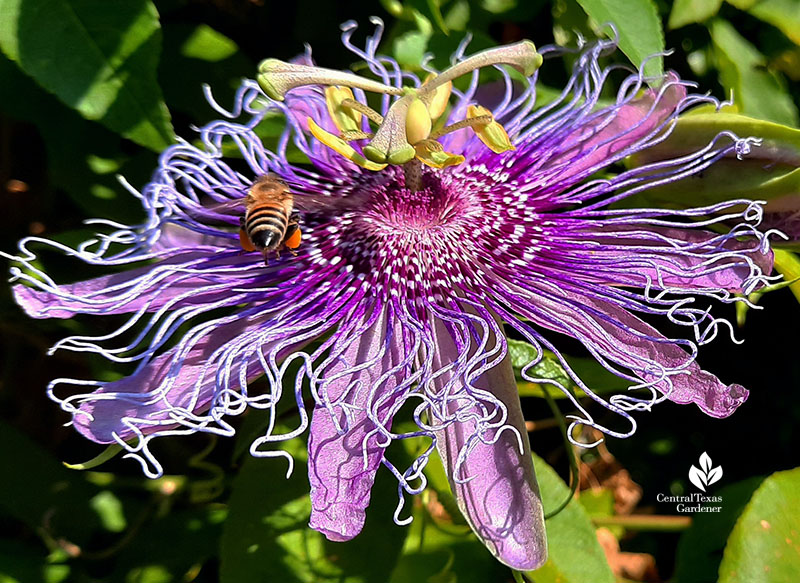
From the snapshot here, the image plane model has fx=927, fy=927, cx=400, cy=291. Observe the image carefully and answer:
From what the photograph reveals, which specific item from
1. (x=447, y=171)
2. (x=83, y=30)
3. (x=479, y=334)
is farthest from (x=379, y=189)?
(x=83, y=30)

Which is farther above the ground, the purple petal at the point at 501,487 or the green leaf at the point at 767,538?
the purple petal at the point at 501,487

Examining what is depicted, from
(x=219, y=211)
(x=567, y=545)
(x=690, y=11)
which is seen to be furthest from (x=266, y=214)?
(x=690, y=11)

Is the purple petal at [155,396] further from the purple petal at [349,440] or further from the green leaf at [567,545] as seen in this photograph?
the green leaf at [567,545]

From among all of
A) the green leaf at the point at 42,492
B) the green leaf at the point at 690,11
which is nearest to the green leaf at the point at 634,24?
the green leaf at the point at 690,11

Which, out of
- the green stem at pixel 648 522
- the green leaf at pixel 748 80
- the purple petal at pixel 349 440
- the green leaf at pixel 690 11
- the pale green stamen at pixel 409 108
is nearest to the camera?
the purple petal at pixel 349 440

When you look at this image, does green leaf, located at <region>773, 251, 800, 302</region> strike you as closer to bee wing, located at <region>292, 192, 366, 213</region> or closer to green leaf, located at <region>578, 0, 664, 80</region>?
green leaf, located at <region>578, 0, 664, 80</region>

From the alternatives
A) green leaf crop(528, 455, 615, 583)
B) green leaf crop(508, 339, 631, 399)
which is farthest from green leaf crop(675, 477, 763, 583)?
green leaf crop(508, 339, 631, 399)

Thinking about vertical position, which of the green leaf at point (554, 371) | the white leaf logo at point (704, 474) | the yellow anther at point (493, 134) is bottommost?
the white leaf logo at point (704, 474)

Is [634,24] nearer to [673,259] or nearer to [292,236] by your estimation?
[673,259]

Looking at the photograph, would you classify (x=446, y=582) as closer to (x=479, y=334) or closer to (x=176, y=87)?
(x=479, y=334)
